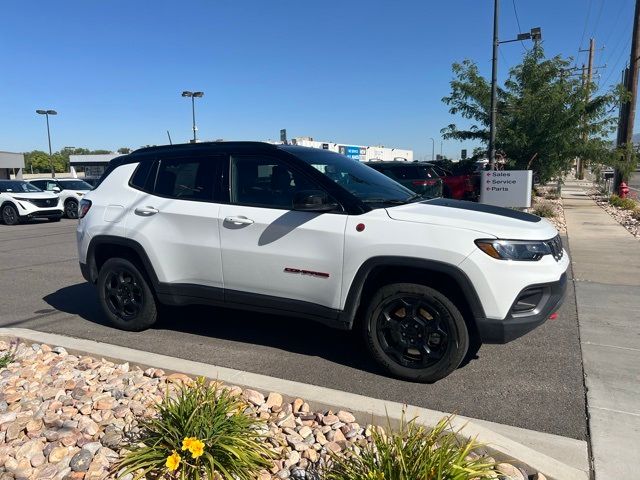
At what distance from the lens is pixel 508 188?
14617 mm

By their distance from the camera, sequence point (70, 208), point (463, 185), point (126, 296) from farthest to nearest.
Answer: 1. point (70, 208)
2. point (463, 185)
3. point (126, 296)

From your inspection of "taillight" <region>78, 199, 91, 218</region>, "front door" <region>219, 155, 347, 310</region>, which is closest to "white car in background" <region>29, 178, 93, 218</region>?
"taillight" <region>78, 199, 91, 218</region>

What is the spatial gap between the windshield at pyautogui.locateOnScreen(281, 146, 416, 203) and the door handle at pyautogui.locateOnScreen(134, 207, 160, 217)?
1366 mm

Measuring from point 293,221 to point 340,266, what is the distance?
21.0 inches

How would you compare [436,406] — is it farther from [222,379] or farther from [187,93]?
[187,93]

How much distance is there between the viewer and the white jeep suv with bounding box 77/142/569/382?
3.66 m

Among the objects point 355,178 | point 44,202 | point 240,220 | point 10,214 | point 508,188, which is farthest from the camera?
point 44,202

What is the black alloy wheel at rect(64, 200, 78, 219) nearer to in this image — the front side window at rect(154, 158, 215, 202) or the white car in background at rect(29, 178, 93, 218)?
the white car in background at rect(29, 178, 93, 218)

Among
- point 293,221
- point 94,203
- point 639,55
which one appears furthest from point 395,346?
point 639,55

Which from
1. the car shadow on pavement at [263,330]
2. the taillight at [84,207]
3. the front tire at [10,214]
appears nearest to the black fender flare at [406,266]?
Answer: the car shadow on pavement at [263,330]

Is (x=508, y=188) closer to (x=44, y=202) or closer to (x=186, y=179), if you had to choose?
(x=186, y=179)

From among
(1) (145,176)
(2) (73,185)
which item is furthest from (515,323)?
(2) (73,185)

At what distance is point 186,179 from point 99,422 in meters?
2.35

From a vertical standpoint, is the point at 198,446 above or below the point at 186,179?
below
